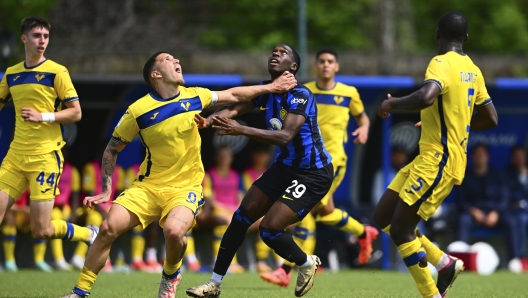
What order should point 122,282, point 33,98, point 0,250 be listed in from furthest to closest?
point 0,250 → point 122,282 → point 33,98

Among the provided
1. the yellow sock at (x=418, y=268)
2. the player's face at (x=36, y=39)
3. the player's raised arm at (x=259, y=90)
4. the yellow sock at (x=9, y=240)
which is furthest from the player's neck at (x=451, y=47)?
the yellow sock at (x=9, y=240)

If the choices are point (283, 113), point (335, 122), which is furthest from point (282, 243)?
point (335, 122)

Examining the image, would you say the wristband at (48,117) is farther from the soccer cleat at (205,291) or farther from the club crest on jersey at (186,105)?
the soccer cleat at (205,291)

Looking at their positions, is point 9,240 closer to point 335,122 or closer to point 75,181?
point 75,181

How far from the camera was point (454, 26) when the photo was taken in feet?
23.2

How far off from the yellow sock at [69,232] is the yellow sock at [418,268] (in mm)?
3148

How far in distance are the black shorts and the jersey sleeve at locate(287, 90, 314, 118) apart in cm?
51

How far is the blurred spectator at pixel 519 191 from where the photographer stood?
509 inches

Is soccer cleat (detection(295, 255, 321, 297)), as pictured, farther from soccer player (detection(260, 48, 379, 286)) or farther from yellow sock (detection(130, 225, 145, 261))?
yellow sock (detection(130, 225, 145, 261))

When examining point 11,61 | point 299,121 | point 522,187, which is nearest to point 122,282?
point 299,121

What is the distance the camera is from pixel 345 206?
13273 millimetres

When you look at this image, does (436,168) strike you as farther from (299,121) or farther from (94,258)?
(94,258)

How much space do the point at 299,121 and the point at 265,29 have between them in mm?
8603

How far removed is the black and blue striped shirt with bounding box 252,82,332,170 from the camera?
7.13m
